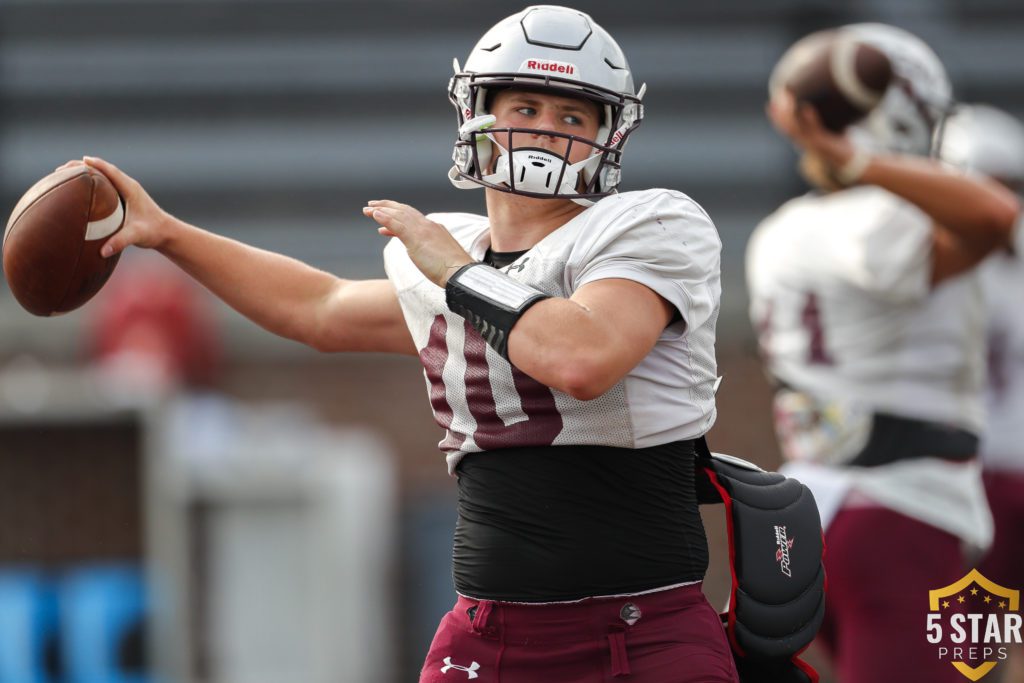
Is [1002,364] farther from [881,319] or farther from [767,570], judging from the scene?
[767,570]

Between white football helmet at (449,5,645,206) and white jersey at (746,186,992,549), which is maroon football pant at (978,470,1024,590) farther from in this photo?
white football helmet at (449,5,645,206)

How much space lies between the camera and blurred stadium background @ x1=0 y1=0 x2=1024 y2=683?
24.2ft

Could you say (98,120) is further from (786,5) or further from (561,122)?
(561,122)

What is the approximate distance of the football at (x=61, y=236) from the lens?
331cm

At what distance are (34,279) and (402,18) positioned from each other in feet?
35.6

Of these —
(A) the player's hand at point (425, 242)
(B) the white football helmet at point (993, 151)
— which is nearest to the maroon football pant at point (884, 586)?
(A) the player's hand at point (425, 242)

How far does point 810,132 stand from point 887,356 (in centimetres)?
67

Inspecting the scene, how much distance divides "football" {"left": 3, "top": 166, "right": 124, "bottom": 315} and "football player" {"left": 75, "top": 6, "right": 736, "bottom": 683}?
0.65m

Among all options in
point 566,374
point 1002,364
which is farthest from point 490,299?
point 1002,364

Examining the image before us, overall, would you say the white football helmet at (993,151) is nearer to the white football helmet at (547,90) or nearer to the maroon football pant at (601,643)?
the white football helmet at (547,90)

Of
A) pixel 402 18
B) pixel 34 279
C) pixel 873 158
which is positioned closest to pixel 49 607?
pixel 34 279

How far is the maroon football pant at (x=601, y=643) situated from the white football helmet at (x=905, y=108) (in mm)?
1894

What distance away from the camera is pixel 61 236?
3.31 m

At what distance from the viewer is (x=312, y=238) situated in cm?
1371
